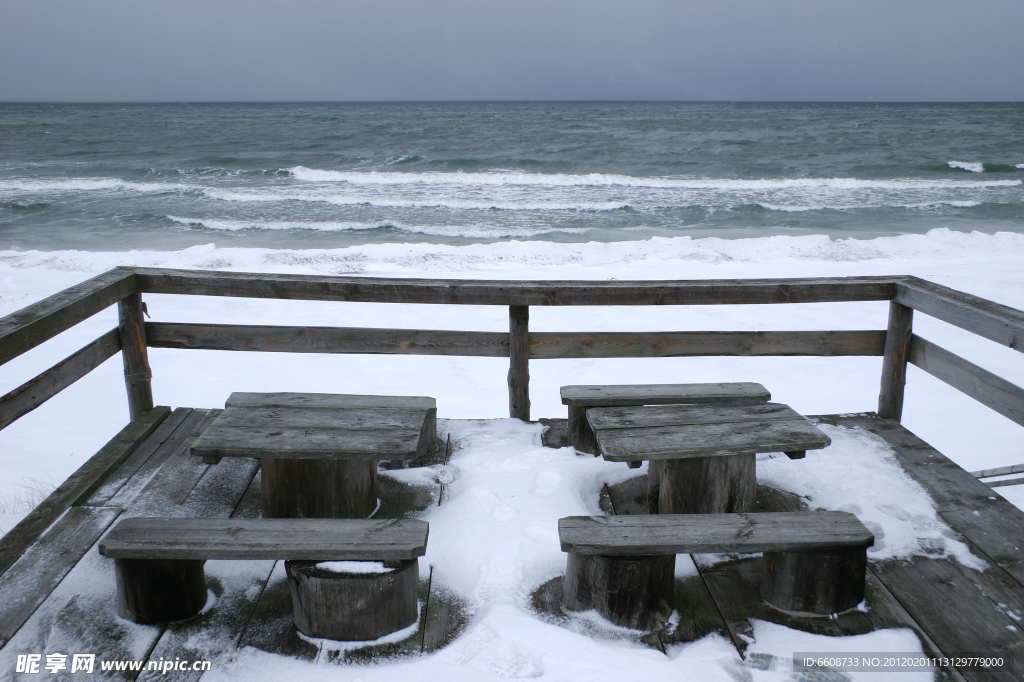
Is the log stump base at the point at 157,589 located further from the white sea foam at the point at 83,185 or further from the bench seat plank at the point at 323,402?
the white sea foam at the point at 83,185

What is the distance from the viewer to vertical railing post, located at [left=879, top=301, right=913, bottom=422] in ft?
10.9

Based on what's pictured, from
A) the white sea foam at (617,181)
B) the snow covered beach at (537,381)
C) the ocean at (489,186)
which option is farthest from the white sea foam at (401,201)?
the snow covered beach at (537,381)

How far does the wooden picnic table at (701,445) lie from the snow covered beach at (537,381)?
369mm

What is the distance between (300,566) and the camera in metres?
1.88

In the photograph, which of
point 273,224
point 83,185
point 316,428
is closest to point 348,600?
point 316,428

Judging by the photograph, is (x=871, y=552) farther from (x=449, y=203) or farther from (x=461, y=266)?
(x=449, y=203)

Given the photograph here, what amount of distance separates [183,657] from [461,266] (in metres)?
10.9

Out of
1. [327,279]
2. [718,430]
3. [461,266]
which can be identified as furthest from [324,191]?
[718,430]

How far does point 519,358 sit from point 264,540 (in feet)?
5.47

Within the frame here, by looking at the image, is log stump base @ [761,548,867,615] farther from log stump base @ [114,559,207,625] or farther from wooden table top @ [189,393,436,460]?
log stump base @ [114,559,207,625]

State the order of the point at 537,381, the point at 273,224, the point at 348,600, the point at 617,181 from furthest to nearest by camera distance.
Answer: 1. the point at 617,181
2. the point at 273,224
3. the point at 537,381
4. the point at 348,600

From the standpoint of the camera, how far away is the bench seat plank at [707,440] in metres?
2.25

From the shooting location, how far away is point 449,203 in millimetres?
20125

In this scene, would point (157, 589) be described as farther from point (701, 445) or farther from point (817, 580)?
point (817, 580)
